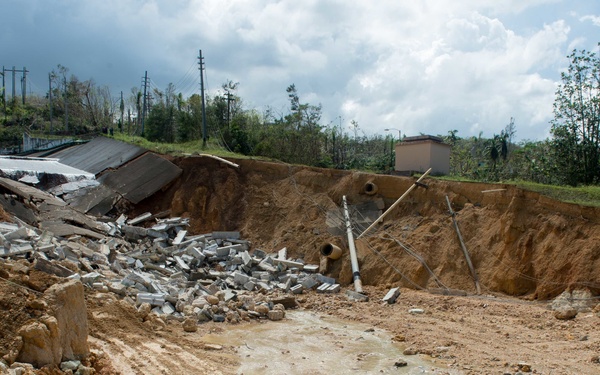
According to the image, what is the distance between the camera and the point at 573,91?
20.3m

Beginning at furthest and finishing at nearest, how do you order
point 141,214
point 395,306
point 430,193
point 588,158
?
point 588,158
point 141,214
point 430,193
point 395,306

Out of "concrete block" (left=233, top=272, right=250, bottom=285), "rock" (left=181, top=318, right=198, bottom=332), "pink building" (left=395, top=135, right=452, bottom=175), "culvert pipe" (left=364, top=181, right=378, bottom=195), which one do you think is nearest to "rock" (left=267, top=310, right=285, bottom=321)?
"rock" (left=181, top=318, right=198, bottom=332)

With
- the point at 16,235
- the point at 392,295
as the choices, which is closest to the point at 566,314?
the point at 392,295

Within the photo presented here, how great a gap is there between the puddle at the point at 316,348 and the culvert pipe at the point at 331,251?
360 centimetres

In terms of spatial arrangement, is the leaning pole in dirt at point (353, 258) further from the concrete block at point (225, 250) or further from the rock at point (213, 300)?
the rock at point (213, 300)

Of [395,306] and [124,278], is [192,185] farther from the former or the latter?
[395,306]

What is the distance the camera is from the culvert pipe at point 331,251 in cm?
1488

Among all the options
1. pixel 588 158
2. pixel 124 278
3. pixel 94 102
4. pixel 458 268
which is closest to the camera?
pixel 124 278

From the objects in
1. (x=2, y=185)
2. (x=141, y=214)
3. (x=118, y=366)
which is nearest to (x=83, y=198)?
(x=141, y=214)

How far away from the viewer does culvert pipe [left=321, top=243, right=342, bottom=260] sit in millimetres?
14875

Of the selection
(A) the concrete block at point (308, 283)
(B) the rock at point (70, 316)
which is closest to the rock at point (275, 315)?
(A) the concrete block at point (308, 283)

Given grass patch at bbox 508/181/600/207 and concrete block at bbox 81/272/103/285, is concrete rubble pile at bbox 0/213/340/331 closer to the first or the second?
concrete block at bbox 81/272/103/285

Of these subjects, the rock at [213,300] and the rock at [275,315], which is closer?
the rock at [275,315]

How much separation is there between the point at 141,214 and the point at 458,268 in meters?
11.3
